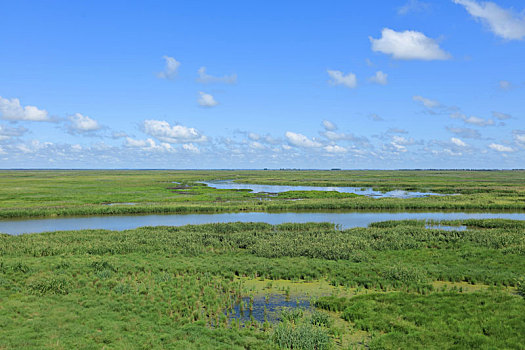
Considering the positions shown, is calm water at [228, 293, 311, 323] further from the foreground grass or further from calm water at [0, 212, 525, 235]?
calm water at [0, 212, 525, 235]

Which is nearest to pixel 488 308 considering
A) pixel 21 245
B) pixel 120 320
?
pixel 120 320

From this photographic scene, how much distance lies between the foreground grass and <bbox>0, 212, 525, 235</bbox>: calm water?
10.8 meters

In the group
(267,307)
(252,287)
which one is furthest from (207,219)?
(267,307)

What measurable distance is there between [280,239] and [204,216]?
24.4 m

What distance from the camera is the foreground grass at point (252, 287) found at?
1379cm

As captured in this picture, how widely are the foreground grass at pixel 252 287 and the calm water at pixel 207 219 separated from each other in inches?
425

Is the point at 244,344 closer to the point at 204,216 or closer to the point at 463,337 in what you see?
the point at 463,337

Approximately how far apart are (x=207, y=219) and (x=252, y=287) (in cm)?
3131

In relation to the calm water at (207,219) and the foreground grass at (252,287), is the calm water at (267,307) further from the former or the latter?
the calm water at (207,219)

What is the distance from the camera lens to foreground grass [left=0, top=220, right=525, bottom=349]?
45.2 ft

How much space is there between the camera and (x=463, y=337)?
13.4 meters

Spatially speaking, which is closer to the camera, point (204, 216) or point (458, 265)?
point (458, 265)

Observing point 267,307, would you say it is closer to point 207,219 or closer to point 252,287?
point 252,287

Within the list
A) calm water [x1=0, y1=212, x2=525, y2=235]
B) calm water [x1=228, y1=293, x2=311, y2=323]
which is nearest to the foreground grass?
calm water [x1=228, y1=293, x2=311, y2=323]
